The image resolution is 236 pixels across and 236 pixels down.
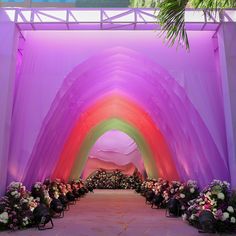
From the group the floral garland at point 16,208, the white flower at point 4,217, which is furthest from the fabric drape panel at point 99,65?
the white flower at point 4,217

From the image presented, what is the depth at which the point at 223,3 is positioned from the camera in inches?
270

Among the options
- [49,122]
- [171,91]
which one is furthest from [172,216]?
[49,122]

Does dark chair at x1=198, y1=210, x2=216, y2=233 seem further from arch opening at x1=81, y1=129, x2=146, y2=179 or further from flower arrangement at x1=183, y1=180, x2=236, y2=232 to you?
arch opening at x1=81, y1=129, x2=146, y2=179

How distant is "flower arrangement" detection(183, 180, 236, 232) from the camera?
26.0 ft

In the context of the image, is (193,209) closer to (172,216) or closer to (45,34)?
(172,216)

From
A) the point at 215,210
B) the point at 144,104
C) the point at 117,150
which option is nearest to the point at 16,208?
the point at 215,210

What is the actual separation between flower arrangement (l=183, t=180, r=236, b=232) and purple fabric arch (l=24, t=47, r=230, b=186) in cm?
137

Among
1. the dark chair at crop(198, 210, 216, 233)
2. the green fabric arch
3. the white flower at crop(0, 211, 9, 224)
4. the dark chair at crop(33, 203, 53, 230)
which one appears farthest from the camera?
the green fabric arch

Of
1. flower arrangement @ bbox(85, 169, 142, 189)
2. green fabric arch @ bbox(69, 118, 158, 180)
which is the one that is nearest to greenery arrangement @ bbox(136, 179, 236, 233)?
green fabric arch @ bbox(69, 118, 158, 180)

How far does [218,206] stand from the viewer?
8.27 metres

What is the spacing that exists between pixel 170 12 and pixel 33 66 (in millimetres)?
5380

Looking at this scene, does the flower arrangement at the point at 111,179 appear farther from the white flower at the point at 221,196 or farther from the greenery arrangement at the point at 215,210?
the white flower at the point at 221,196

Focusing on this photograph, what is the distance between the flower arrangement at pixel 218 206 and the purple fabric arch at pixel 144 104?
1371 millimetres

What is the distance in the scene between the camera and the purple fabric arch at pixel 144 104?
1056 cm
